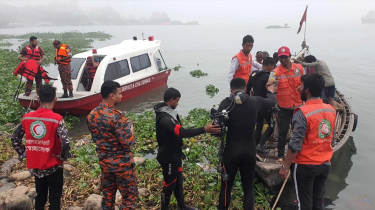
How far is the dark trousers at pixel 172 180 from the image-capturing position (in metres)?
4.52

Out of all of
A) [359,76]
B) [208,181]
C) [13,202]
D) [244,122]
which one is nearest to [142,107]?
[208,181]

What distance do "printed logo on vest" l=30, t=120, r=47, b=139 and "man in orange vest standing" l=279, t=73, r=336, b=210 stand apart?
3350 mm

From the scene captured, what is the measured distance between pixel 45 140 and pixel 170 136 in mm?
1743

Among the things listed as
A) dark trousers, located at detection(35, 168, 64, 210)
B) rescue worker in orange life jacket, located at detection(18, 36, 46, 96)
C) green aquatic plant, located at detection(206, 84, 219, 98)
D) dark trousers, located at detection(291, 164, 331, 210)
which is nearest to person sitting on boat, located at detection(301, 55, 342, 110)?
dark trousers, located at detection(291, 164, 331, 210)

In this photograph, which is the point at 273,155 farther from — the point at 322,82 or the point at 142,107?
the point at 142,107

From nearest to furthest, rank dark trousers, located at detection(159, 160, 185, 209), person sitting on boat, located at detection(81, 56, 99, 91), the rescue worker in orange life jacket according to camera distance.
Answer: dark trousers, located at detection(159, 160, 185, 209)
the rescue worker in orange life jacket
person sitting on boat, located at detection(81, 56, 99, 91)

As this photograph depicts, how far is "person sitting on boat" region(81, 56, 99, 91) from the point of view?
1172cm

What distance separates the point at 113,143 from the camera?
3783 millimetres

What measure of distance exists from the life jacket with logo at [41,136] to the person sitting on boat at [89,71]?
8107 millimetres

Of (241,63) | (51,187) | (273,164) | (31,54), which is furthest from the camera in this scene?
(31,54)

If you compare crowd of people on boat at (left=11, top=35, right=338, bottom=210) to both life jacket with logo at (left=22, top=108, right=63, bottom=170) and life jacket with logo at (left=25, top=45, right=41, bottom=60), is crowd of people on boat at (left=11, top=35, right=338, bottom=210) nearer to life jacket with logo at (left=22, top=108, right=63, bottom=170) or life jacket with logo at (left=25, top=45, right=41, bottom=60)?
life jacket with logo at (left=22, top=108, right=63, bottom=170)

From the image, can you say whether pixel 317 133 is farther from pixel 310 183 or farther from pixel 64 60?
pixel 64 60

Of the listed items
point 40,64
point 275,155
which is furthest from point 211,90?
point 275,155

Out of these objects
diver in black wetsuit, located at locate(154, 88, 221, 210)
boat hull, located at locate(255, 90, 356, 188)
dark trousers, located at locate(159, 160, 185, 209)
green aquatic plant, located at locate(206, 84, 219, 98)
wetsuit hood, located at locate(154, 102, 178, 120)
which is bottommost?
green aquatic plant, located at locate(206, 84, 219, 98)
